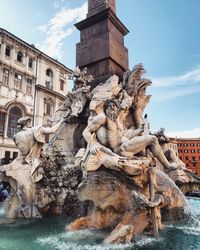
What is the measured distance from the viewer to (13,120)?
25.3 metres

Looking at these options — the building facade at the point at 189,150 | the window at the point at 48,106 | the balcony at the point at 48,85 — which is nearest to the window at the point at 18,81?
the window at the point at 48,106

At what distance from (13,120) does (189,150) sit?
4813cm

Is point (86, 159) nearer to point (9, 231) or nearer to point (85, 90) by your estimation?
point (9, 231)

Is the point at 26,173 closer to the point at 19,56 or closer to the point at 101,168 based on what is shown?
the point at 101,168

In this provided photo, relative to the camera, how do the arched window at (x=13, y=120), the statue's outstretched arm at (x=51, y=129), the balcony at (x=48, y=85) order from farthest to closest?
the balcony at (x=48, y=85) < the arched window at (x=13, y=120) < the statue's outstretched arm at (x=51, y=129)

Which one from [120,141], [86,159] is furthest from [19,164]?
[120,141]

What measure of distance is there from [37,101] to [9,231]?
25.1 meters

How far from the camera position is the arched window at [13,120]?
24.6 metres

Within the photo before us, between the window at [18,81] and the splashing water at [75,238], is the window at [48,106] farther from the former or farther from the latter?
the splashing water at [75,238]

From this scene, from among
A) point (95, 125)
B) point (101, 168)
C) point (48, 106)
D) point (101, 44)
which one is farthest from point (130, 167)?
point (48, 106)

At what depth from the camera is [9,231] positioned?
188 inches

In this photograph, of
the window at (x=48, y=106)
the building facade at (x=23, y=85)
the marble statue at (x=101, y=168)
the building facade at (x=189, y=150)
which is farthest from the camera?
the building facade at (x=189, y=150)

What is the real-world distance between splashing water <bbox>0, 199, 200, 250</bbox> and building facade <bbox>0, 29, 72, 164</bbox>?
1788cm

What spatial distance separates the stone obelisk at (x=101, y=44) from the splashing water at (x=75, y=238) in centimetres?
465
